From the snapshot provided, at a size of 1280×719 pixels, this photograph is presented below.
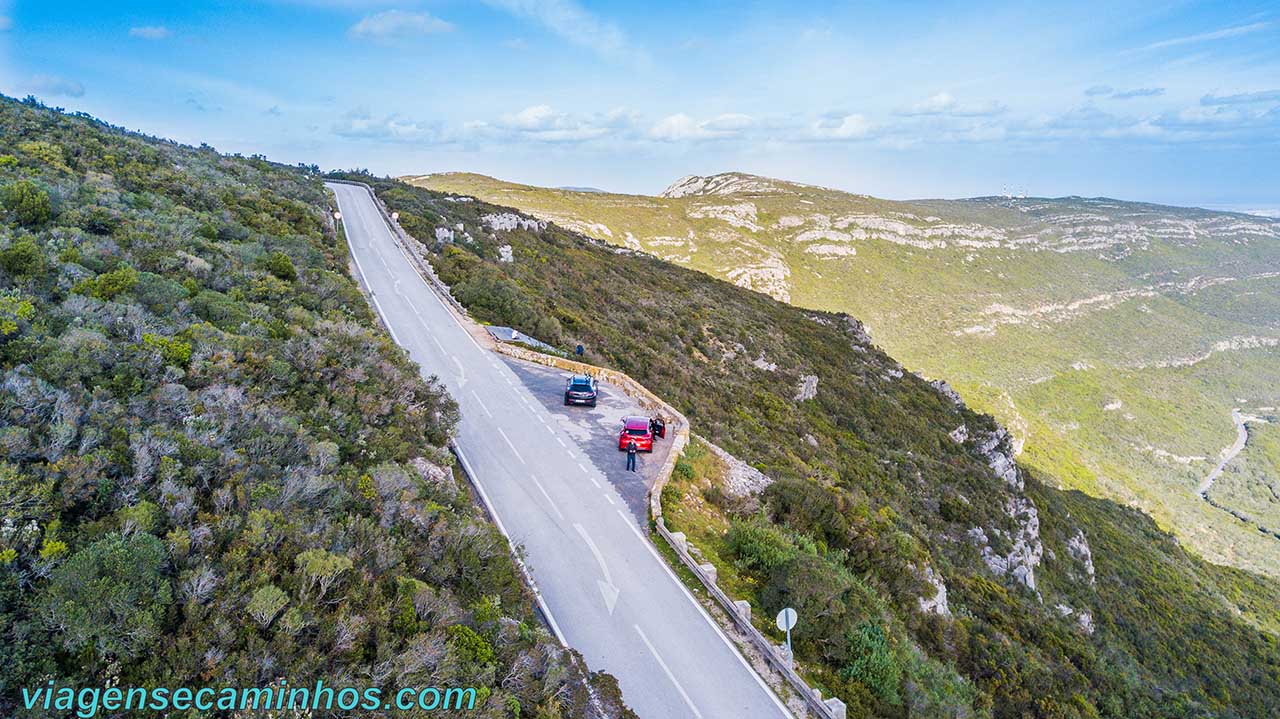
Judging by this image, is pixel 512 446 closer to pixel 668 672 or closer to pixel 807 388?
pixel 668 672

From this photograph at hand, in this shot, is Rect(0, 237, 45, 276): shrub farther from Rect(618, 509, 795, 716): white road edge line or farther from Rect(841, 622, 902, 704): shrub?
Rect(841, 622, 902, 704): shrub

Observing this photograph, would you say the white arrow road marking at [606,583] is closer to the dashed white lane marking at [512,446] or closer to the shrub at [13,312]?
the dashed white lane marking at [512,446]

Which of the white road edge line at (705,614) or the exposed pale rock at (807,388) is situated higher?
the white road edge line at (705,614)

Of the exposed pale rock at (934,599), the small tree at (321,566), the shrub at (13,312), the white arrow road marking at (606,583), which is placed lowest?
the exposed pale rock at (934,599)

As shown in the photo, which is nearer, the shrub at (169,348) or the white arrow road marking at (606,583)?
the shrub at (169,348)

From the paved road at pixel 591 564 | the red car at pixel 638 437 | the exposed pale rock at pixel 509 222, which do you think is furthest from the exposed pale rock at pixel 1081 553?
the exposed pale rock at pixel 509 222
